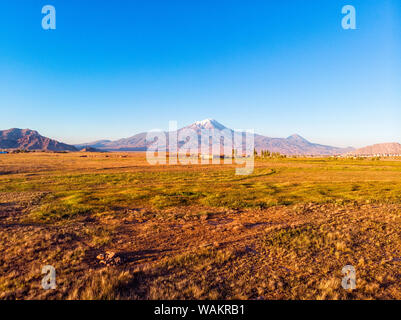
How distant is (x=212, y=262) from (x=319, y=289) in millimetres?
3836

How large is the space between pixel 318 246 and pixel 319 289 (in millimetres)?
3800

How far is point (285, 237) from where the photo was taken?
11.3m
